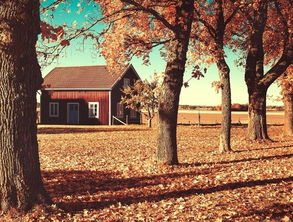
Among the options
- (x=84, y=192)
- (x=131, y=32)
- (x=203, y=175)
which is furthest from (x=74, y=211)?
(x=131, y=32)

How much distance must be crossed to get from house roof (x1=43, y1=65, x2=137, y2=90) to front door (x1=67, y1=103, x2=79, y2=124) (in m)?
2.10

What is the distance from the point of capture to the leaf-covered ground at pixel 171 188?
714 cm

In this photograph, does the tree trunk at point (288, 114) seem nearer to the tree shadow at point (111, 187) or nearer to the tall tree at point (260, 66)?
the tall tree at point (260, 66)

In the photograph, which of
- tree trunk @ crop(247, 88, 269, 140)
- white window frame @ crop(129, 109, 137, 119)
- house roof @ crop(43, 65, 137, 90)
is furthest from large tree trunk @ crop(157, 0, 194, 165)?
white window frame @ crop(129, 109, 137, 119)

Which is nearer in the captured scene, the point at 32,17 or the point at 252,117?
the point at 32,17

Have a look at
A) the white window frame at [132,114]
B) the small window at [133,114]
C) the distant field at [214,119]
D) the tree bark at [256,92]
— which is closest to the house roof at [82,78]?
the white window frame at [132,114]

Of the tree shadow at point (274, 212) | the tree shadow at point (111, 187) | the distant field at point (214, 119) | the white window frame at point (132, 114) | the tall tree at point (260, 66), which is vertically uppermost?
the tall tree at point (260, 66)

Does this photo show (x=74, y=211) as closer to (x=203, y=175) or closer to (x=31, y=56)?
(x=31, y=56)

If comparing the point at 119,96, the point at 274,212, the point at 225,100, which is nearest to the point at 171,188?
the point at 274,212

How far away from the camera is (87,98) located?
44.7 m

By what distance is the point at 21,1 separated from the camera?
6.65m

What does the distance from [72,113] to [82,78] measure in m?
4.43

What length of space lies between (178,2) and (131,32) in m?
4.24

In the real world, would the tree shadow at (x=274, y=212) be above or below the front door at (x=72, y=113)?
below
